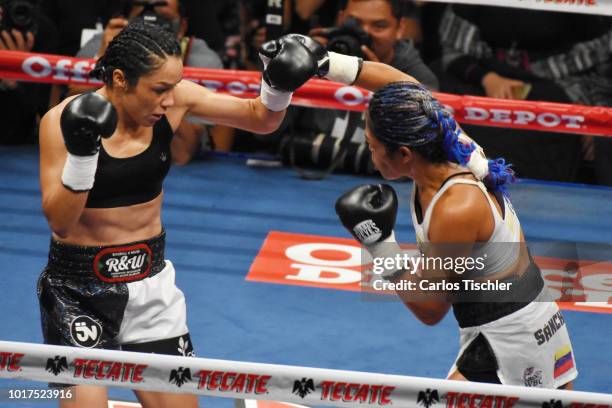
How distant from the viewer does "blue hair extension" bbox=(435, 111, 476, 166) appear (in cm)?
285

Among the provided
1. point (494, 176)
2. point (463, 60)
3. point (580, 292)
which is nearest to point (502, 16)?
point (463, 60)

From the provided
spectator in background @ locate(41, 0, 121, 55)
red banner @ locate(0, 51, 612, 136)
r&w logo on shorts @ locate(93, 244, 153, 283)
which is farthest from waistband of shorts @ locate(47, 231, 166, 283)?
spectator in background @ locate(41, 0, 121, 55)

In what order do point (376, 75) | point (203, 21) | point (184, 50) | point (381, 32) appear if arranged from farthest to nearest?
1. point (203, 21)
2. point (184, 50)
3. point (381, 32)
4. point (376, 75)

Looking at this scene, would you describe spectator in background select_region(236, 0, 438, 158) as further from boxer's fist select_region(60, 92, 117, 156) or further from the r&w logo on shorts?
boxer's fist select_region(60, 92, 117, 156)

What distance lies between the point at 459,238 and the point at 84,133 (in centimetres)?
104

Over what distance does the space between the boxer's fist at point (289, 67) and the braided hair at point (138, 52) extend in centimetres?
36

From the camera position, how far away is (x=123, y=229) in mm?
3105

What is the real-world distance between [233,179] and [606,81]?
7.74ft

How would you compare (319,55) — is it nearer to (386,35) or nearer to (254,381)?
(254,381)

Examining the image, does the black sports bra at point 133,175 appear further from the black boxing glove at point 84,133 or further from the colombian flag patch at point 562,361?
the colombian flag patch at point 562,361

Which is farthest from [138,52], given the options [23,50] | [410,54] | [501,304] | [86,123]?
[23,50]

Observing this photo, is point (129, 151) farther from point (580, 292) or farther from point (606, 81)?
point (606, 81)

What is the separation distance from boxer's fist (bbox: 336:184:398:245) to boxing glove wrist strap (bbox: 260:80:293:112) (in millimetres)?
572

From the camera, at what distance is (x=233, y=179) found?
20.9 feet
